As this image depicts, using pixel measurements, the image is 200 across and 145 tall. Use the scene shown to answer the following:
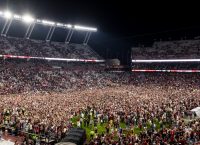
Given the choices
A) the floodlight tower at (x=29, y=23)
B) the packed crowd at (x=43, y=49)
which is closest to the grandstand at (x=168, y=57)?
the packed crowd at (x=43, y=49)

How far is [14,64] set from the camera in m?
63.6

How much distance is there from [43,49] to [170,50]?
109 ft

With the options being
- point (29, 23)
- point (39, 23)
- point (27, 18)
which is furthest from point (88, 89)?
point (29, 23)

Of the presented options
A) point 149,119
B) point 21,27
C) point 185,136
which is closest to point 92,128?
point 149,119

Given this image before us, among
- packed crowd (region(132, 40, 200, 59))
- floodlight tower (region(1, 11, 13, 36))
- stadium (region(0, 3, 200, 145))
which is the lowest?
stadium (region(0, 3, 200, 145))

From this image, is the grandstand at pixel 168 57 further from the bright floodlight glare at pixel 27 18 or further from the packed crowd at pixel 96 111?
the bright floodlight glare at pixel 27 18

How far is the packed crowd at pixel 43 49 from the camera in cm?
6721

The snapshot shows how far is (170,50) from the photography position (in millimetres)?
79062

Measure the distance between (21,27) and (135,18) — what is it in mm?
28935

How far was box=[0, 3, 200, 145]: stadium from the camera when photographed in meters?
23.6

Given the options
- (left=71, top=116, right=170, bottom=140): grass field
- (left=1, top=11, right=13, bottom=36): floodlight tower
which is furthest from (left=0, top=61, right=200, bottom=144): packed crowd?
(left=1, top=11, right=13, bottom=36): floodlight tower

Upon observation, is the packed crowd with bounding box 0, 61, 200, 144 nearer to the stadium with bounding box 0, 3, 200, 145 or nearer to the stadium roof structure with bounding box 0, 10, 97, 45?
the stadium with bounding box 0, 3, 200, 145

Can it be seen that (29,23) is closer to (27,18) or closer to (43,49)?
(27,18)

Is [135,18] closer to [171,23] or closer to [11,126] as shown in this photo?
[171,23]
